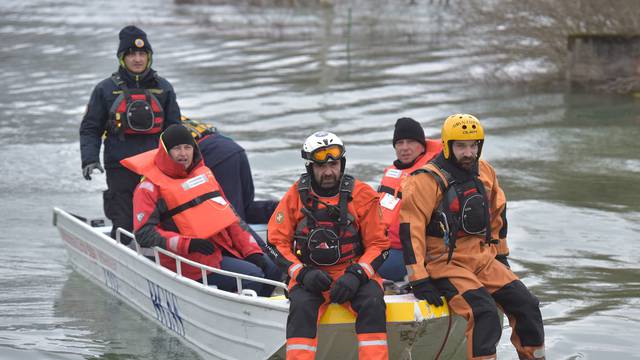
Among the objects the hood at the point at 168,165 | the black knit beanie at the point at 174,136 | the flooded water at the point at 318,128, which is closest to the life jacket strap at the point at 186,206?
the hood at the point at 168,165

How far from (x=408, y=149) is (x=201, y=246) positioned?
5.83 ft

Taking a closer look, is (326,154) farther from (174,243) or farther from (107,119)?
(107,119)

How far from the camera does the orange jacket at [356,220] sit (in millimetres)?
6828

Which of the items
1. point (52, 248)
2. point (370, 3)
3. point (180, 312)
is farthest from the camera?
point (370, 3)

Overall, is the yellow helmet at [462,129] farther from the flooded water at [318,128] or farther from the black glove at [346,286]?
the flooded water at [318,128]

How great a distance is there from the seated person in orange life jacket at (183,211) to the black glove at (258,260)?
17 centimetres

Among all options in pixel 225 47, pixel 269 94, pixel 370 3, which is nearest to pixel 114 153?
pixel 269 94

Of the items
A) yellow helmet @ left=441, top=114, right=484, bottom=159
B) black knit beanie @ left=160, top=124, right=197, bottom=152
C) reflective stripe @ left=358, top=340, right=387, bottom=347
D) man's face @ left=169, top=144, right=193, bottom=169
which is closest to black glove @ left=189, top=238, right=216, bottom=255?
man's face @ left=169, top=144, right=193, bottom=169

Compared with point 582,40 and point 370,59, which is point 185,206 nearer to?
point 582,40

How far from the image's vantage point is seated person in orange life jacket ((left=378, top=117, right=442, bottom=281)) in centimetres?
817

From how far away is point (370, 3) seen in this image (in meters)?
40.3

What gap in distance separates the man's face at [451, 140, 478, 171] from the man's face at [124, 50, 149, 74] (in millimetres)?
3804

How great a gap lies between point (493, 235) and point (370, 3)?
3399 cm

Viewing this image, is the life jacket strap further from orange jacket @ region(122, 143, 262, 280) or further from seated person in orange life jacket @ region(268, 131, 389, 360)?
seated person in orange life jacket @ region(268, 131, 389, 360)
